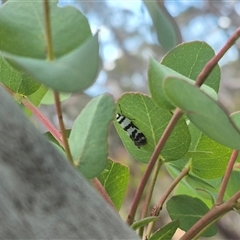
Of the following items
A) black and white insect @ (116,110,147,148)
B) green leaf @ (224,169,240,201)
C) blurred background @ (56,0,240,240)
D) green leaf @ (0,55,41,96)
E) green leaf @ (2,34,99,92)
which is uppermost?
green leaf @ (2,34,99,92)

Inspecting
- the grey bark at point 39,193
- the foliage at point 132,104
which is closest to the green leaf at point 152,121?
the foliage at point 132,104

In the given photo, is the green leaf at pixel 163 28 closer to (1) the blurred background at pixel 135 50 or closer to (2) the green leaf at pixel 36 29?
(2) the green leaf at pixel 36 29

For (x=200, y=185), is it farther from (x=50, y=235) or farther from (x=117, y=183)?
(x=50, y=235)

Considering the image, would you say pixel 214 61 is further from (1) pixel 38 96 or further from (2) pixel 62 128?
(1) pixel 38 96

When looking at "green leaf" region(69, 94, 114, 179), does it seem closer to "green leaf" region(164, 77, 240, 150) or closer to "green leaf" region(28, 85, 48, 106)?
"green leaf" region(164, 77, 240, 150)

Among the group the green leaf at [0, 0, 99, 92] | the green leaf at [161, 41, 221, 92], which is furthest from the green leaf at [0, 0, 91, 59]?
the green leaf at [161, 41, 221, 92]

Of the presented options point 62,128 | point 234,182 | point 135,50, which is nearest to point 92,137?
point 62,128
